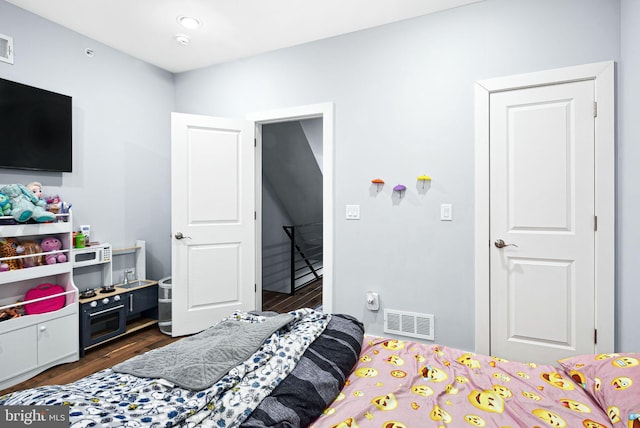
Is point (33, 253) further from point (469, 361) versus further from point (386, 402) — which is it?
point (469, 361)

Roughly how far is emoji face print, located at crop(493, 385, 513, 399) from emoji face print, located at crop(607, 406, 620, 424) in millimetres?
274

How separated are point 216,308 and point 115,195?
1452 mm

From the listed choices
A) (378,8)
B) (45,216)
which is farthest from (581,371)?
(45,216)

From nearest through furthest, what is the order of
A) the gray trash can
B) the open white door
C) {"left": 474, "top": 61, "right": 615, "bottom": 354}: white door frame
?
1. {"left": 474, "top": 61, "right": 615, "bottom": 354}: white door frame
2. the open white door
3. the gray trash can

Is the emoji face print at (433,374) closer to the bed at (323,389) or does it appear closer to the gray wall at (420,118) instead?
the bed at (323,389)

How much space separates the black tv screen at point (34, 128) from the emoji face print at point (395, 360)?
2.88 m

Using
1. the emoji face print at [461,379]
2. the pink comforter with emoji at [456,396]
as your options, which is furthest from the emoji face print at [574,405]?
the emoji face print at [461,379]

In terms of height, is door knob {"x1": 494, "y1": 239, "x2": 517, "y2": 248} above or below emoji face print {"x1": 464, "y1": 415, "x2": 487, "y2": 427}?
above

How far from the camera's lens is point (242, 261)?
327 cm

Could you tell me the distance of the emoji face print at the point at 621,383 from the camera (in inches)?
43.1

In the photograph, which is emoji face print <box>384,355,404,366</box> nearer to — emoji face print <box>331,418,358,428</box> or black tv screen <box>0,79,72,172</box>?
emoji face print <box>331,418,358,428</box>

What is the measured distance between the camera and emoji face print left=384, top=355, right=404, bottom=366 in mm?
1469

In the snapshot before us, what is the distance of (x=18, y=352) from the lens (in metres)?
2.26

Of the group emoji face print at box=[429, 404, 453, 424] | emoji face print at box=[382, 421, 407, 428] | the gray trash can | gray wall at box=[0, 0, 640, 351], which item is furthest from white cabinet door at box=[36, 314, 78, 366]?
emoji face print at box=[429, 404, 453, 424]
